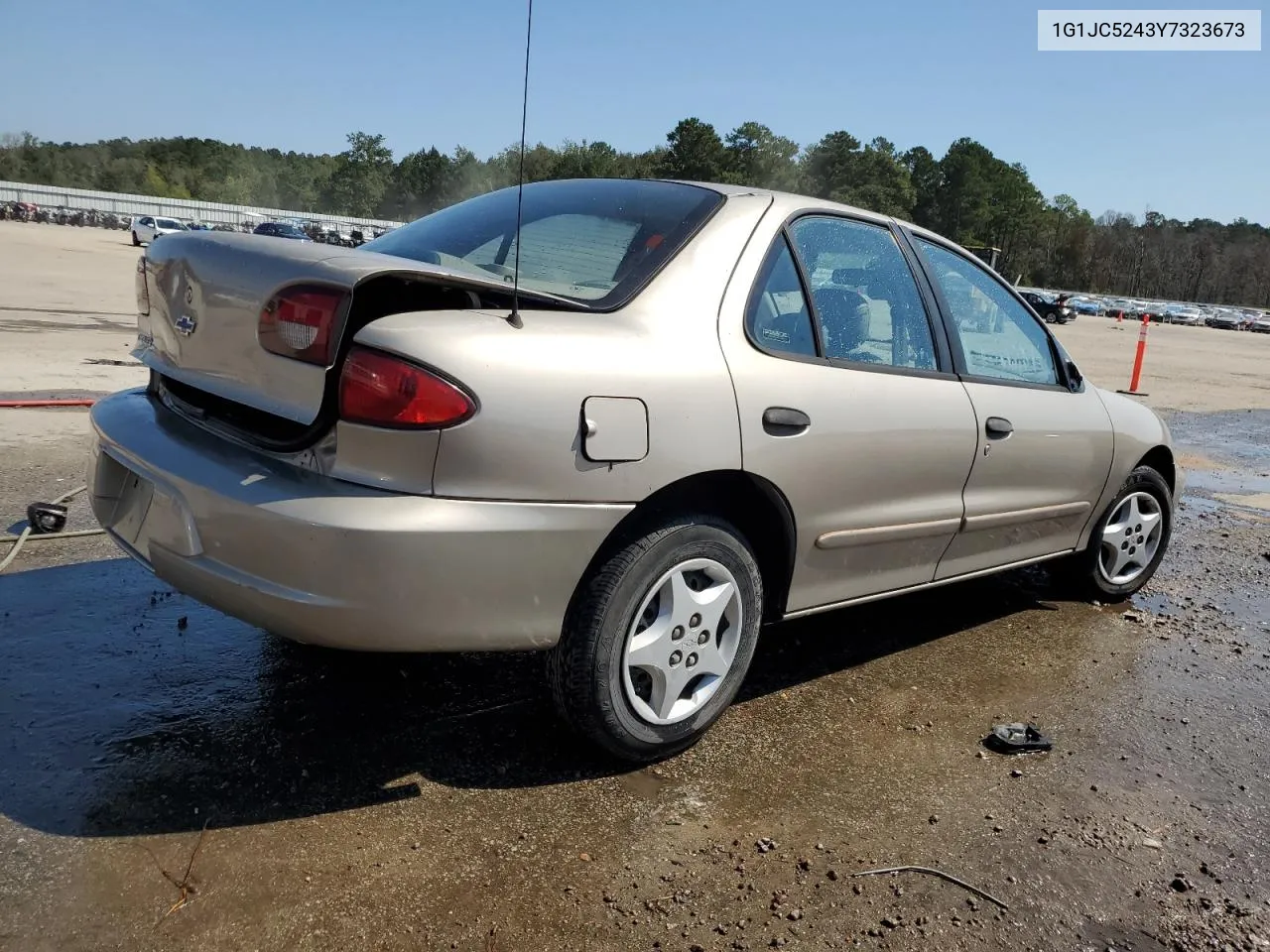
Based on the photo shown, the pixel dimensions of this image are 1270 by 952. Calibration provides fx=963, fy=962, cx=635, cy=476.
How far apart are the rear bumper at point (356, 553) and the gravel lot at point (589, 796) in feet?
1.61

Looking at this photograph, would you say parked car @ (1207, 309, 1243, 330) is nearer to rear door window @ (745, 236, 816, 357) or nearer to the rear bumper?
rear door window @ (745, 236, 816, 357)

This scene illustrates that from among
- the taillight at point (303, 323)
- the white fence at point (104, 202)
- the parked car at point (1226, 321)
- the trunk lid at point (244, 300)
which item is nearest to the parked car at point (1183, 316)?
the parked car at point (1226, 321)

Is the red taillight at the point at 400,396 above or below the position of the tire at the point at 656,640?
above

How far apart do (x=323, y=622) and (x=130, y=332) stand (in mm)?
11534

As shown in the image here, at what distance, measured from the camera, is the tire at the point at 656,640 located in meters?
2.47

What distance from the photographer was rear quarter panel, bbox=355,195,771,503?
7.14ft

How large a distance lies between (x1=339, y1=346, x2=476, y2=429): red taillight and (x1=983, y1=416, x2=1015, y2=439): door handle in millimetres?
2127

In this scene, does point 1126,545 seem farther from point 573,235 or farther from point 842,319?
point 573,235

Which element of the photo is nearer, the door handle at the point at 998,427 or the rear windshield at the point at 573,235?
the rear windshield at the point at 573,235

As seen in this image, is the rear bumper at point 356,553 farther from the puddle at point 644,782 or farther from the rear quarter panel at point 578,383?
the puddle at point 644,782

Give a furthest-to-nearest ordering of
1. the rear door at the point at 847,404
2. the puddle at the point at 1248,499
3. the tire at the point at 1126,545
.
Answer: the puddle at the point at 1248,499, the tire at the point at 1126,545, the rear door at the point at 847,404

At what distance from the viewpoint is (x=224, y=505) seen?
7.38ft

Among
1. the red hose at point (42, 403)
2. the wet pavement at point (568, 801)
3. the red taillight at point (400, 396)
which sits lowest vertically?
the wet pavement at point (568, 801)

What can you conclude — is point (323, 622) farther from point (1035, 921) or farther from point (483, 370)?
point (1035, 921)
